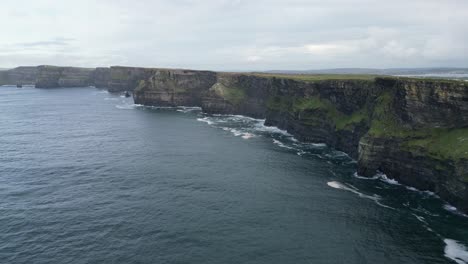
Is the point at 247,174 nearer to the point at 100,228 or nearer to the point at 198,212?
the point at 198,212

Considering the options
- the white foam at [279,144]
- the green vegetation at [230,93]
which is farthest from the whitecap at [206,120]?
the white foam at [279,144]

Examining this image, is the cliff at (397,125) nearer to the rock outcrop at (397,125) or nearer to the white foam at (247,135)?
the rock outcrop at (397,125)

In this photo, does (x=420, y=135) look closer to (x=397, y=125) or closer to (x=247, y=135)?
(x=397, y=125)

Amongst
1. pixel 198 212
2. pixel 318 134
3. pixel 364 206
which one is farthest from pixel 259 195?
pixel 318 134

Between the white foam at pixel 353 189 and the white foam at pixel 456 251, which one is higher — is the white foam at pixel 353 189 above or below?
above

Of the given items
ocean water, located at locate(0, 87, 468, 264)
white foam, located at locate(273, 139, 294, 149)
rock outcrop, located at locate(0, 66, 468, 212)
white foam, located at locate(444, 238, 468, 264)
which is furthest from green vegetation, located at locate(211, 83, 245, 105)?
white foam, located at locate(444, 238, 468, 264)

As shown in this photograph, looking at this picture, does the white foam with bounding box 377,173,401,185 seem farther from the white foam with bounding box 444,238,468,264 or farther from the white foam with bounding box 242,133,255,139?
the white foam with bounding box 242,133,255,139
